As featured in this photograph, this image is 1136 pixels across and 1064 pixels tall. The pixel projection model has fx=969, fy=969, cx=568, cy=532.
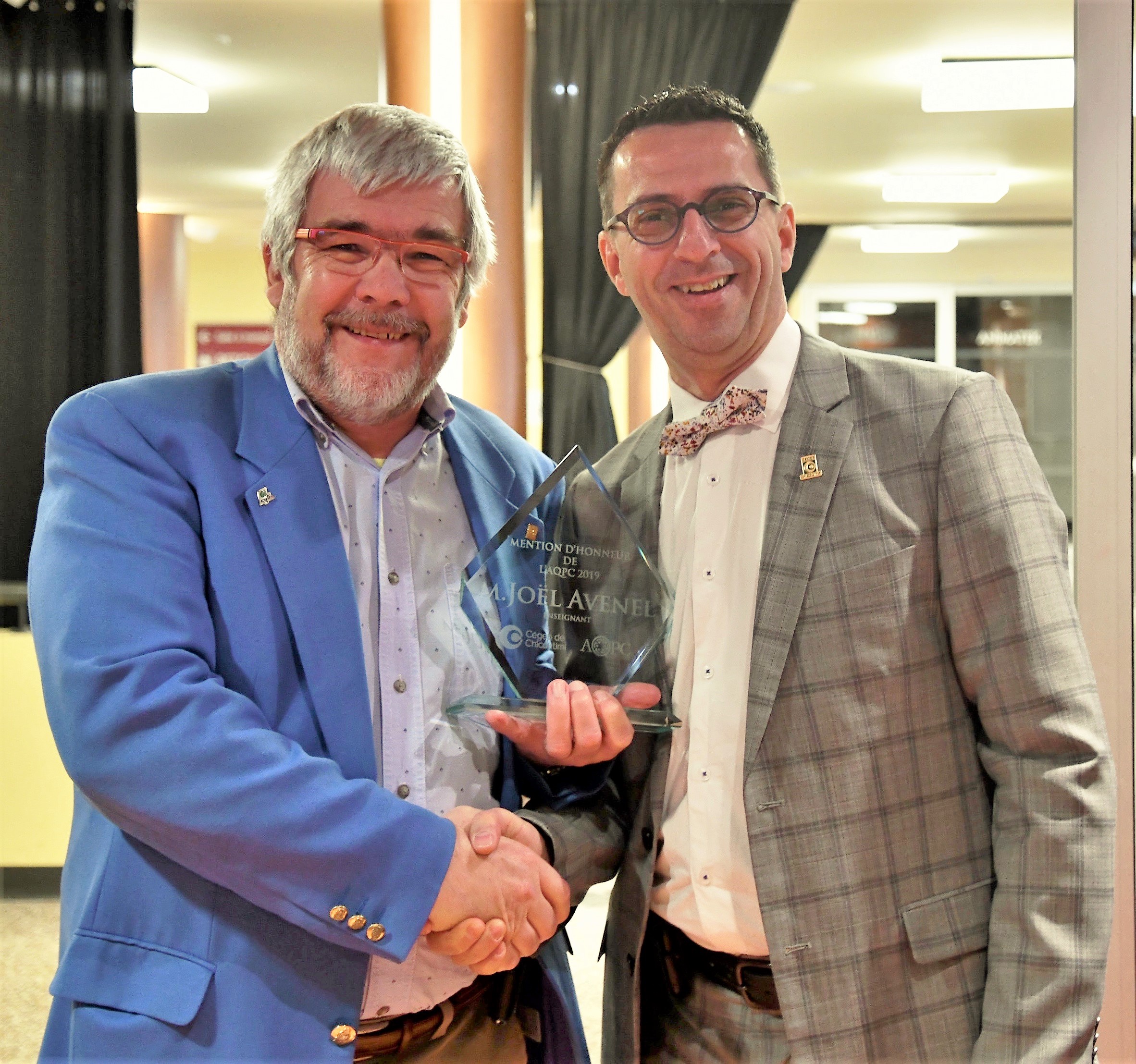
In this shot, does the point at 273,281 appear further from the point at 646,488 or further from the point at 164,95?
the point at 164,95

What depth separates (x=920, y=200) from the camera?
7.81 ft

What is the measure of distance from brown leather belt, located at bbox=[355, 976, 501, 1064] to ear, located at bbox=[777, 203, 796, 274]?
4.48 ft

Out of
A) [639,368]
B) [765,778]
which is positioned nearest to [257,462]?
[765,778]

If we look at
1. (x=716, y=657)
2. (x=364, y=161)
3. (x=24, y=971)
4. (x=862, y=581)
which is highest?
(x=364, y=161)

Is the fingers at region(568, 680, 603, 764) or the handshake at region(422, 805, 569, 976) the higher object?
the fingers at region(568, 680, 603, 764)

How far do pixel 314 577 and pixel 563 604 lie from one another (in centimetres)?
39

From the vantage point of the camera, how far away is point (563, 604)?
1563 mm

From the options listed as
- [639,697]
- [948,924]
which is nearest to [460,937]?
[639,697]

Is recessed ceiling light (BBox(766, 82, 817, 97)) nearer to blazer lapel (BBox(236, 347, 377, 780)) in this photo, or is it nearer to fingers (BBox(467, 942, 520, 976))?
blazer lapel (BBox(236, 347, 377, 780))

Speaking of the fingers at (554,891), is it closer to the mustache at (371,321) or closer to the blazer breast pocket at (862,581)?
the blazer breast pocket at (862,581)

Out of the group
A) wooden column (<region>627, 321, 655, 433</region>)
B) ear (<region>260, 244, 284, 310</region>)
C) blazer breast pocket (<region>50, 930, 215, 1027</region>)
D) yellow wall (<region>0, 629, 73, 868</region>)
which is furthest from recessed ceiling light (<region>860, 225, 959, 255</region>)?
yellow wall (<region>0, 629, 73, 868</region>)

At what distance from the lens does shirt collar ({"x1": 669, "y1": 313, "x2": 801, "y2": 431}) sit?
1.62m

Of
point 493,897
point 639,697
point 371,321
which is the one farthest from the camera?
point 371,321

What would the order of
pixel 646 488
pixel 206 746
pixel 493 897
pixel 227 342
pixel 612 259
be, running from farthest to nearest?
1. pixel 227 342
2. pixel 612 259
3. pixel 646 488
4. pixel 493 897
5. pixel 206 746
